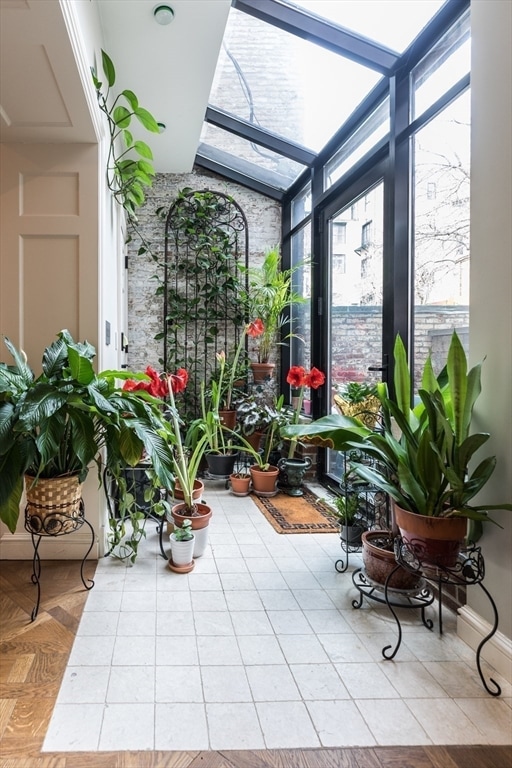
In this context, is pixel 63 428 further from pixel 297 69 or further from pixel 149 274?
pixel 149 274

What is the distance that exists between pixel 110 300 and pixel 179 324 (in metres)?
1.56

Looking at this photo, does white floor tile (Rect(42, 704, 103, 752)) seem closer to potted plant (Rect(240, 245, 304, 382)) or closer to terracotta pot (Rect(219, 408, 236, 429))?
terracotta pot (Rect(219, 408, 236, 429))

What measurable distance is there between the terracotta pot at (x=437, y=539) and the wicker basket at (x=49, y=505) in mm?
1328

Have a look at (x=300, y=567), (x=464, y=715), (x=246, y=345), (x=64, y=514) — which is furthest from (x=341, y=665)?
(x=246, y=345)

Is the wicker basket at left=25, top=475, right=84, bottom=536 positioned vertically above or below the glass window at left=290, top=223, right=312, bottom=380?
below

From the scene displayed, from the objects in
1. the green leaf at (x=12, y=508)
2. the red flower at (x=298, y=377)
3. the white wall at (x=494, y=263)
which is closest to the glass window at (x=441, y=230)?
the white wall at (x=494, y=263)

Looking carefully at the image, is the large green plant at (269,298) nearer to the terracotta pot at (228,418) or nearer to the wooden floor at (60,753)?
the terracotta pot at (228,418)

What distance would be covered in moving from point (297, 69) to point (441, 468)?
2.72 meters

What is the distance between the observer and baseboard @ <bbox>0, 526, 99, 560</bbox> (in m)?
2.21

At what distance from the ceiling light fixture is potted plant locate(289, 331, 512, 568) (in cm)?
214

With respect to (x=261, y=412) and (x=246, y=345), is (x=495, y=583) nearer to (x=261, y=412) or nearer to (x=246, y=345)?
(x=261, y=412)

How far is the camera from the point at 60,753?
110cm

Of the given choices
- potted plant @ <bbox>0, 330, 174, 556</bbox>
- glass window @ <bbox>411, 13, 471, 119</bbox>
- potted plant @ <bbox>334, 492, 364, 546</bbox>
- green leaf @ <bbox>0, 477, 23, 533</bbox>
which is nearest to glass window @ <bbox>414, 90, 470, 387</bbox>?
glass window @ <bbox>411, 13, 471, 119</bbox>

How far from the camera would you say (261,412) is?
3.63m
